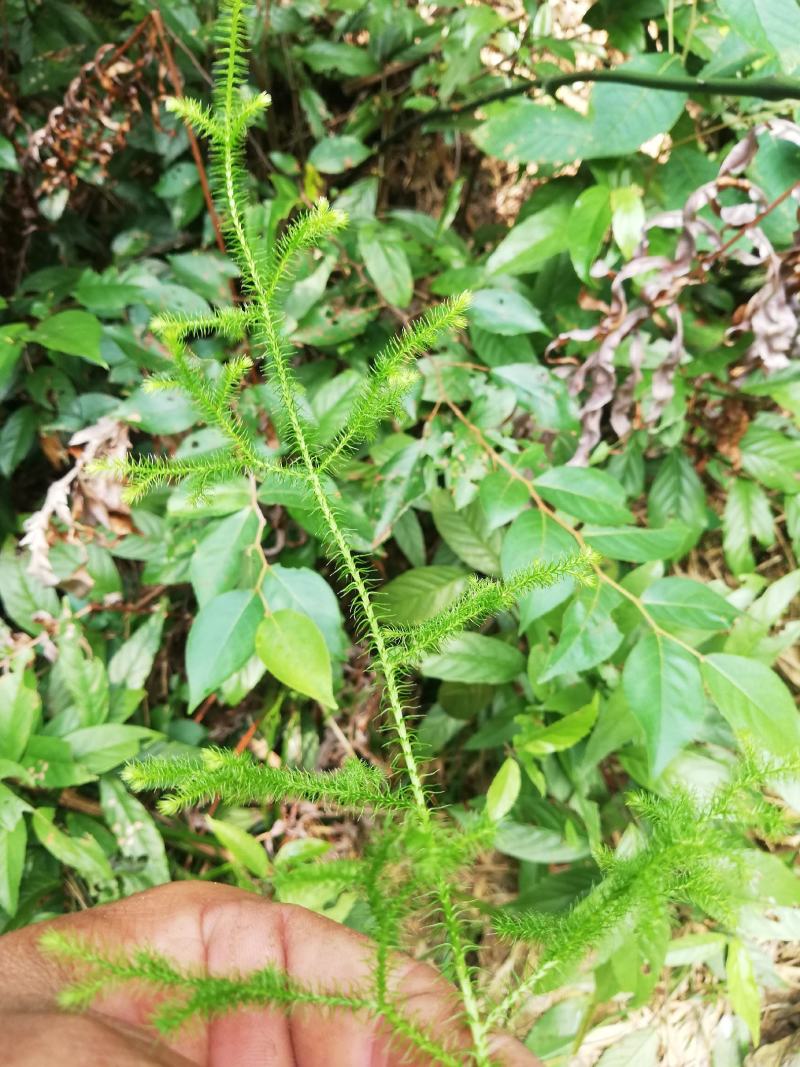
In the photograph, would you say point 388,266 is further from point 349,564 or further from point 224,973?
point 224,973

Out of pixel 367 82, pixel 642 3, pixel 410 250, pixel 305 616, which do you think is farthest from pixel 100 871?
pixel 367 82

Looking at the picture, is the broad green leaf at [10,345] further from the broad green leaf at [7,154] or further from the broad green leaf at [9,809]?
the broad green leaf at [9,809]

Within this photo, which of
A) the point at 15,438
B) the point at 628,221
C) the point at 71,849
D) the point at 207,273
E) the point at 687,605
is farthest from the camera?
the point at 15,438

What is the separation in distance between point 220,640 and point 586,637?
1.47ft

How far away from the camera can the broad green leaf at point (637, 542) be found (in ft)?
3.15

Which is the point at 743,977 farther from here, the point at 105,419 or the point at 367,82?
the point at 367,82

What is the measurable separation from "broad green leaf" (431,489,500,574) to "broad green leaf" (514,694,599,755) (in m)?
0.28

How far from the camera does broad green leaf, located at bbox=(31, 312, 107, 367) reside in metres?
1.15

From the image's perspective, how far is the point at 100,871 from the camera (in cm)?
120

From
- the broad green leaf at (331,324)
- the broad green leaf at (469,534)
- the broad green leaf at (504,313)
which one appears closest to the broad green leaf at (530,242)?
the broad green leaf at (504,313)

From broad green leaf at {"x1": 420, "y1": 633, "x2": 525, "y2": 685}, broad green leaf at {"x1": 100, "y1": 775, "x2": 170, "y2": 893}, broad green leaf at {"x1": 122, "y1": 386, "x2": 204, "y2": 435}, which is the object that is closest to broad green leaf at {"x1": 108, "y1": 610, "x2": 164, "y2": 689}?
broad green leaf at {"x1": 100, "y1": 775, "x2": 170, "y2": 893}

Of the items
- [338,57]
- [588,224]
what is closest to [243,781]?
[588,224]

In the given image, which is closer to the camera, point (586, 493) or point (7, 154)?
point (586, 493)

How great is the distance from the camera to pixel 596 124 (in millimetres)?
1052
